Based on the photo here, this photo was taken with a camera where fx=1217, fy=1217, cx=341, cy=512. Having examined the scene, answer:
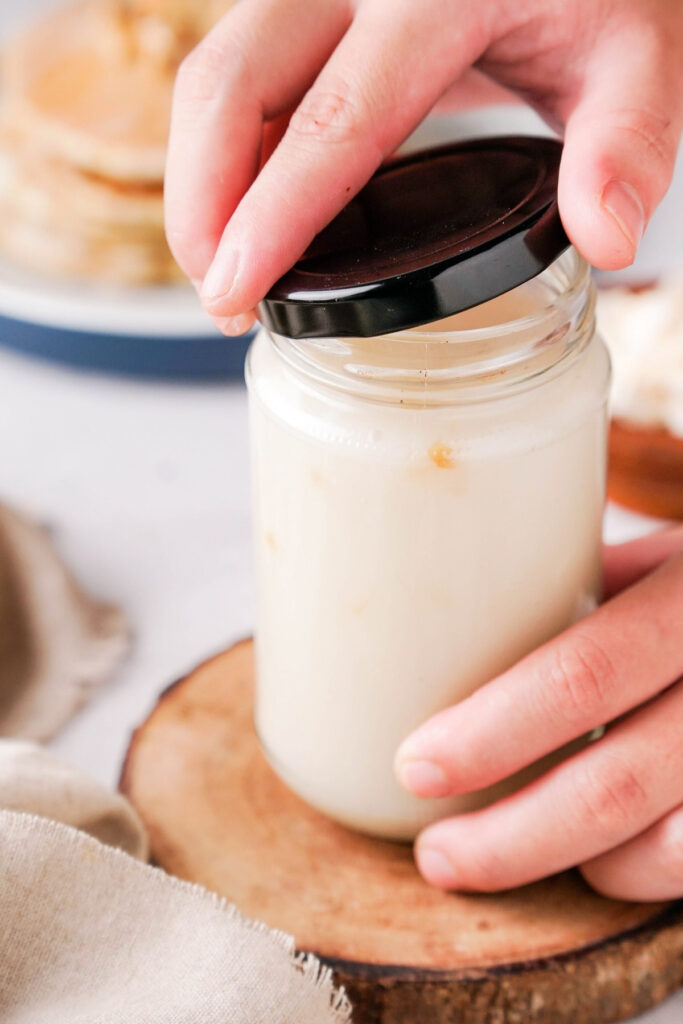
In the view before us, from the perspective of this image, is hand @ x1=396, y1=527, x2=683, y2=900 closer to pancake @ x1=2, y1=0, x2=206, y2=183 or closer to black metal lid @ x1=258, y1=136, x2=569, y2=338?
black metal lid @ x1=258, y1=136, x2=569, y2=338

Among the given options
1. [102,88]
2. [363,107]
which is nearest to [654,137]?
[363,107]

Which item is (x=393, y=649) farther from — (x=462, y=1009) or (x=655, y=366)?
(x=655, y=366)

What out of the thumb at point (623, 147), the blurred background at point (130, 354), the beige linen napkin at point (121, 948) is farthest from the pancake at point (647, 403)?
the beige linen napkin at point (121, 948)

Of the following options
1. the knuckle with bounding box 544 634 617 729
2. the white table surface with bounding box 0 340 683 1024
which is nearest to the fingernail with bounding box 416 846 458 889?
the knuckle with bounding box 544 634 617 729

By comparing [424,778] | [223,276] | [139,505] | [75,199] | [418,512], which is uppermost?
[223,276]

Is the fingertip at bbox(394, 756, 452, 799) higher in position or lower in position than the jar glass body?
lower

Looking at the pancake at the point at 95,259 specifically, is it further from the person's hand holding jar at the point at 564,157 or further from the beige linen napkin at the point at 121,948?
the beige linen napkin at the point at 121,948

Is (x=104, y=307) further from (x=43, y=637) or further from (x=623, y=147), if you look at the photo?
(x=623, y=147)
